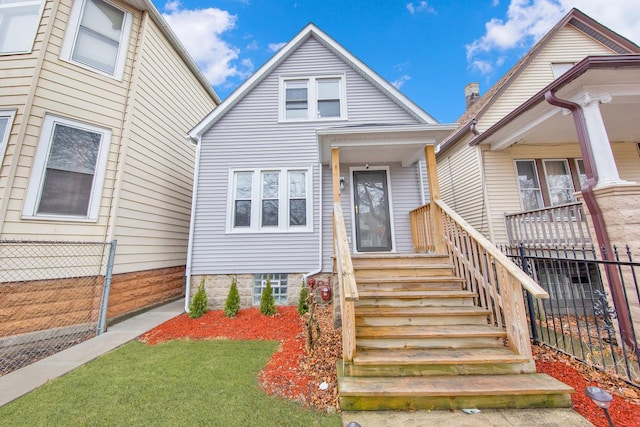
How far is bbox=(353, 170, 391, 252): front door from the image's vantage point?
6.39 metres

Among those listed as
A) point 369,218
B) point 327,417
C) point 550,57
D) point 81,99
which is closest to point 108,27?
point 81,99

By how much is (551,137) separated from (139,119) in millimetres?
10668

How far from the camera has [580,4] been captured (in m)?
8.60

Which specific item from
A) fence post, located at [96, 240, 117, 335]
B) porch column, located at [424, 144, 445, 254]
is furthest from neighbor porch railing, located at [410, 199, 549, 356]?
fence post, located at [96, 240, 117, 335]

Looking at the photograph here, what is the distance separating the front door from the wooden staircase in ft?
6.31

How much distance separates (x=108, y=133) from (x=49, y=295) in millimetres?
3305

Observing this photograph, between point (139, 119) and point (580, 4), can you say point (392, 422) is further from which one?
point (580, 4)

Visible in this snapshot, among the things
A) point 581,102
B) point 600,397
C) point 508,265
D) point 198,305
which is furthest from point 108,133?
point 581,102

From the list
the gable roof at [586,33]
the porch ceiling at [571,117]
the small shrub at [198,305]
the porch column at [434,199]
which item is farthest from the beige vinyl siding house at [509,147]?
the small shrub at [198,305]

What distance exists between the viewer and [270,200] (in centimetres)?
664

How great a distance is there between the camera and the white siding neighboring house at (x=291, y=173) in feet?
20.7

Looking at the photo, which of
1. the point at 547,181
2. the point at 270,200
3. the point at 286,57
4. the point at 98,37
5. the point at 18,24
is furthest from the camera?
the point at 286,57

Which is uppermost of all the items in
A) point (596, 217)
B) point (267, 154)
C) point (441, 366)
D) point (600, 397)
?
point (267, 154)

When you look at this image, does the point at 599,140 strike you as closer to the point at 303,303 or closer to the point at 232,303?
the point at 303,303
